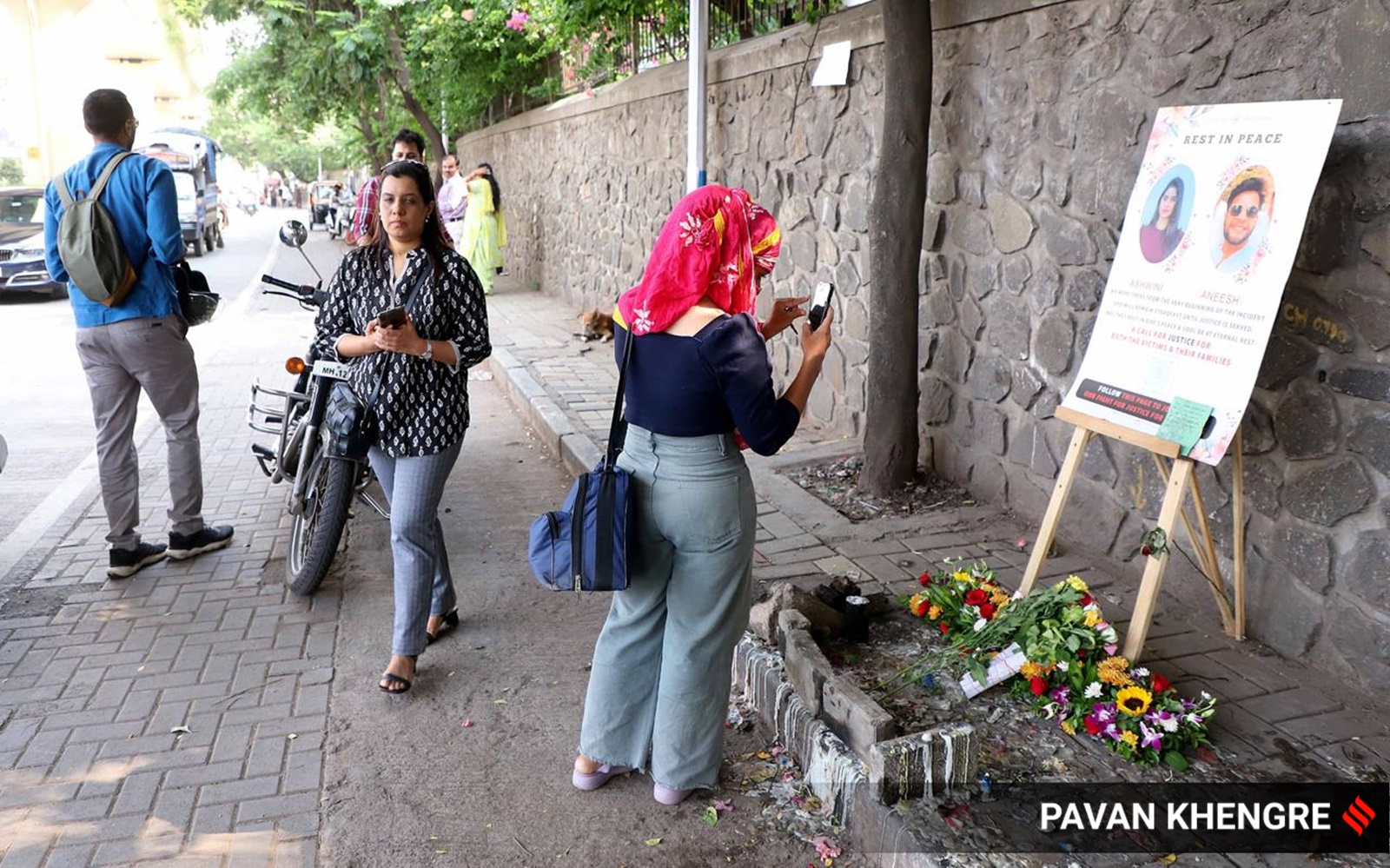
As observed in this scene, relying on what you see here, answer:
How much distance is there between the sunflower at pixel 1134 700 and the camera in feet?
10.2

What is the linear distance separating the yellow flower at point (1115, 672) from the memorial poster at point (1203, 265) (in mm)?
707

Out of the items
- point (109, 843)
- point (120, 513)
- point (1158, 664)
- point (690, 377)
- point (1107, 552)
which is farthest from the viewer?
point (120, 513)

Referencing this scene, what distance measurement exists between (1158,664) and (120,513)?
4537 millimetres

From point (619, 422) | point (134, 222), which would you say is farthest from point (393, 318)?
point (134, 222)

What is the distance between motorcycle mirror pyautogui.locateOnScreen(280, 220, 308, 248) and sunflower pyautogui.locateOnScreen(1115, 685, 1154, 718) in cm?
402

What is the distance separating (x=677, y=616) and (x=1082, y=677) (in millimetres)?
1326

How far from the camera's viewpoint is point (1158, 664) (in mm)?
3633

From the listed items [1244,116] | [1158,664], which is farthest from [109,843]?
[1244,116]

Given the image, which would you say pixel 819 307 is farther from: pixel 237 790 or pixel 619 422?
pixel 237 790

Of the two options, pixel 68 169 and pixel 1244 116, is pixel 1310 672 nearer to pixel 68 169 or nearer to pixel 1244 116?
pixel 1244 116

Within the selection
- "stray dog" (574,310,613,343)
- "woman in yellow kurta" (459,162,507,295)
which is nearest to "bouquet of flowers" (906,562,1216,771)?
"stray dog" (574,310,613,343)

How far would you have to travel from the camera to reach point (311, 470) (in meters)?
4.66

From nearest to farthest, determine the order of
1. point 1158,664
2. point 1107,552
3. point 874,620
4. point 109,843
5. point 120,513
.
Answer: point 109,843 < point 1158,664 < point 874,620 < point 1107,552 < point 120,513

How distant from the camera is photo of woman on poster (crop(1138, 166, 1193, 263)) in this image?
3600 millimetres
